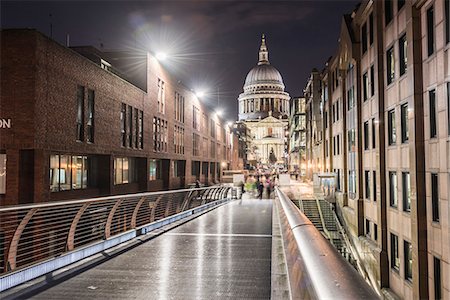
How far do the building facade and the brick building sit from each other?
572 inches

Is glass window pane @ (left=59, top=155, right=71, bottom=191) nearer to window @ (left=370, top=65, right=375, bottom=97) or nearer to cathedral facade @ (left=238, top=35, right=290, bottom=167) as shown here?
window @ (left=370, top=65, right=375, bottom=97)

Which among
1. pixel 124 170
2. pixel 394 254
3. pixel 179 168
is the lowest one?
pixel 394 254

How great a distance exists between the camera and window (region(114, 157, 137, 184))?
2664 centimetres

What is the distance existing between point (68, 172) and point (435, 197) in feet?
53.4

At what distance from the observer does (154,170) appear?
34.3m

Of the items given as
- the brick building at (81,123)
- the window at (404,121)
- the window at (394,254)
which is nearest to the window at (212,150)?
the brick building at (81,123)

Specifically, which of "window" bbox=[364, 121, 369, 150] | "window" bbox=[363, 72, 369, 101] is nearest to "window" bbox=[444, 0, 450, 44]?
"window" bbox=[363, 72, 369, 101]

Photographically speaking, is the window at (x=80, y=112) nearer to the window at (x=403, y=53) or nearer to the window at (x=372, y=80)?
the window at (x=403, y=53)

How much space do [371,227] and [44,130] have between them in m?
18.6

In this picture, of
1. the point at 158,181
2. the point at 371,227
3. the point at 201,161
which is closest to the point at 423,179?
the point at 371,227

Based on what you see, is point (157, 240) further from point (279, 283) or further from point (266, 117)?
point (266, 117)

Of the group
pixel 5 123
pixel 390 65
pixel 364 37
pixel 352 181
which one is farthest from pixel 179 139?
pixel 5 123

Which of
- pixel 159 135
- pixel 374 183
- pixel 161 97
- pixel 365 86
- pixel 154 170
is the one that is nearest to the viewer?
pixel 374 183

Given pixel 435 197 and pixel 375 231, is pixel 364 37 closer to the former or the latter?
pixel 375 231
